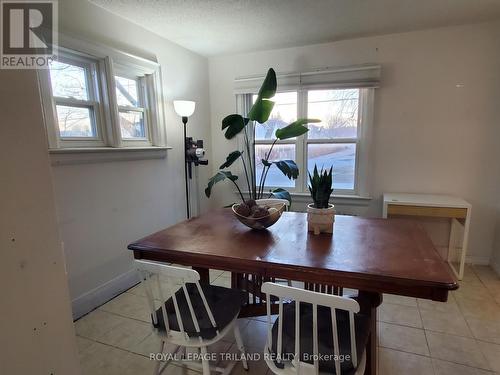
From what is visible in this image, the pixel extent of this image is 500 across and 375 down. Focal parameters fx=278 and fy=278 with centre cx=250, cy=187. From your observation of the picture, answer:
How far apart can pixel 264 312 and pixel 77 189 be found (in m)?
1.64

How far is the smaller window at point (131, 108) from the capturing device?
2532 millimetres

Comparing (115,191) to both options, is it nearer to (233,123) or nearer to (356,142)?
(233,123)

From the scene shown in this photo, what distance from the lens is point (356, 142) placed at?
3145mm

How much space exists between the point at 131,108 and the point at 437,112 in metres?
3.01

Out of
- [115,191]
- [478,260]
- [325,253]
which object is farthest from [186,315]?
[478,260]

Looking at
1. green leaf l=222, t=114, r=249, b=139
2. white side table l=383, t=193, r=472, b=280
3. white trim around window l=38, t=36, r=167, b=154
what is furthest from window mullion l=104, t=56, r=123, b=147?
white side table l=383, t=193, r=472, b=280

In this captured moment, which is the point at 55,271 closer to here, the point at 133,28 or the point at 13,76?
the point at 13,76

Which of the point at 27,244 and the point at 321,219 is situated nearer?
the point at 27,244

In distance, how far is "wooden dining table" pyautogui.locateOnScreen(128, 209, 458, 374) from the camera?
3.71 feet

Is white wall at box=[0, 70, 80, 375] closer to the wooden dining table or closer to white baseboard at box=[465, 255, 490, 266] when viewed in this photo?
the wooden dining table

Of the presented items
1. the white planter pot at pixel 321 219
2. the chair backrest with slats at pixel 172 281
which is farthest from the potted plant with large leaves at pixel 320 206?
the chair backrest with slats at pixel 172 281

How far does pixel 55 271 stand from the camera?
68cm

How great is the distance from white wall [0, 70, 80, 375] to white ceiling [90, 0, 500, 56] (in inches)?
75.6

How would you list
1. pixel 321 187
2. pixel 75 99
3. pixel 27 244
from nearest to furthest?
1. pixel 27 244
2. pixel 321 187
3. pixel 75 99
